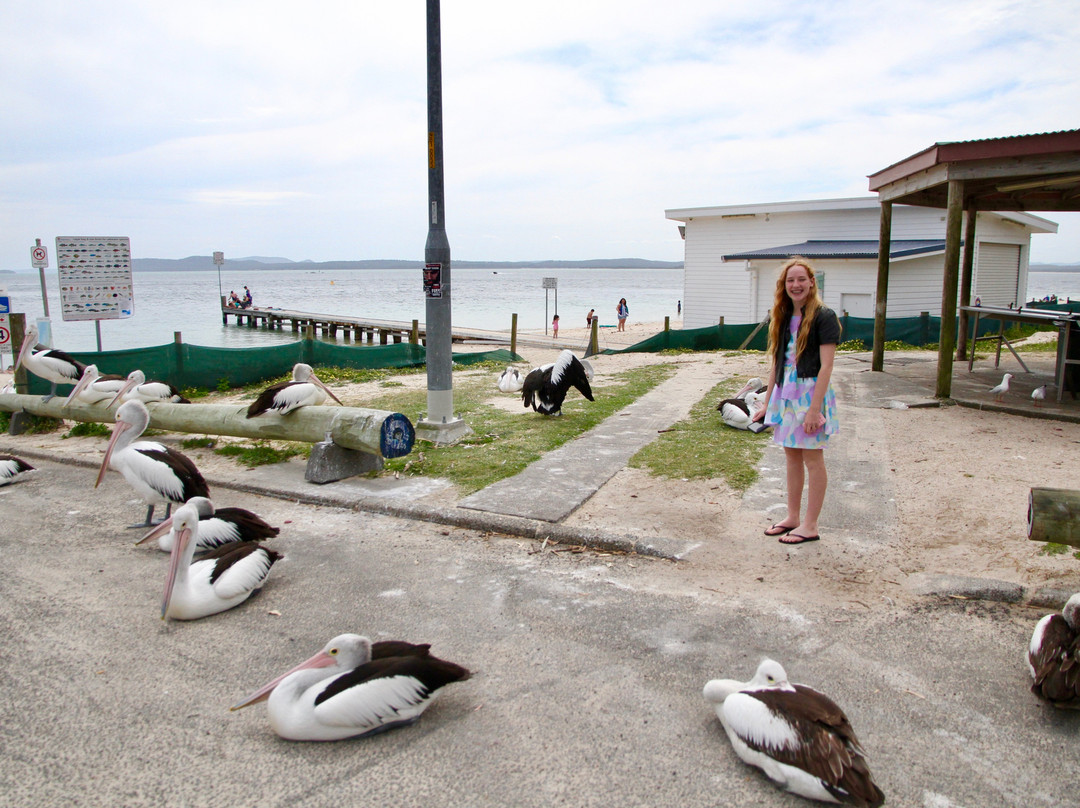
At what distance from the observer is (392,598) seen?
14.7ft

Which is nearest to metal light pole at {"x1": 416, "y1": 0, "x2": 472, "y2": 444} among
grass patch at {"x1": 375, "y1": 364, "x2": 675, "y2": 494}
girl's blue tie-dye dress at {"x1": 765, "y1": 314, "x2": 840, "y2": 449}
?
grass patch at {"x1": 375, "y1": 364, "x2": 675, "y2": 494}

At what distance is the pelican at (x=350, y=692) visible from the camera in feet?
10.1

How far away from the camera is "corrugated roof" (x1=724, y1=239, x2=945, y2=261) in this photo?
20.8 metres

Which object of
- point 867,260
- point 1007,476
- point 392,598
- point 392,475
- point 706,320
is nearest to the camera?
point 392,598

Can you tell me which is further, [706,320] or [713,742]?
[706,320]

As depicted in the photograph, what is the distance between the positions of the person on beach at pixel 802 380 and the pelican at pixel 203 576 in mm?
3459

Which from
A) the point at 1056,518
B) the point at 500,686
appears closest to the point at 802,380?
the point at 1056,518

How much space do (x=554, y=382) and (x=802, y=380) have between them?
14.8ft

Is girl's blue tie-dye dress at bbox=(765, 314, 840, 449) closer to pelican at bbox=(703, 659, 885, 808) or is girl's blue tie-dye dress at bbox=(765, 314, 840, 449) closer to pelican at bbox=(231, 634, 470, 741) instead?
pelican at bbox=(703, 659, 885, 808)

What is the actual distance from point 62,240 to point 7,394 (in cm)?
402

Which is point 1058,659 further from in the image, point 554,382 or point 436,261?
point 554,382

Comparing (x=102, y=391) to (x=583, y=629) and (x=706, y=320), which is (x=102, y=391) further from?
(x=706, y=320)

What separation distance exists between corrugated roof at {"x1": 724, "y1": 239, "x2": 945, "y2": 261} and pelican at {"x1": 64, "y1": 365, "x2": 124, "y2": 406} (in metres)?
17.3

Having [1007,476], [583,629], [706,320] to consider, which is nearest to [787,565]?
[583,629]
